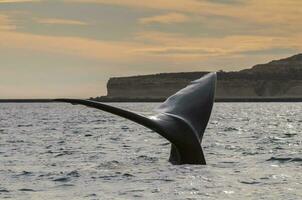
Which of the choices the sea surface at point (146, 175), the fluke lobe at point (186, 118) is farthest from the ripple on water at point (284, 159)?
the fluke lobe at point (186, 118)

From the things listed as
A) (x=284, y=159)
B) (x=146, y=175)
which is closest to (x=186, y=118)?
(x=146, y=175)

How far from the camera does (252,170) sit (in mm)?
20359

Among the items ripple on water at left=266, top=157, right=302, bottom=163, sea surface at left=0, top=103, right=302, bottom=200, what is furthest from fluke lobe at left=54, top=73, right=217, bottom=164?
ripple on water at left=266, top=157, right=302, bottom=163

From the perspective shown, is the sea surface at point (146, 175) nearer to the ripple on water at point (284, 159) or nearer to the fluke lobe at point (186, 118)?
the ripple on water at point (284, 159)

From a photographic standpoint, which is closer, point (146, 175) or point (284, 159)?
point (146, 175)

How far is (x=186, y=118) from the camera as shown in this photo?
17.6 metres

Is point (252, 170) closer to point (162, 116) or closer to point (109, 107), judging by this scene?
point (162, 116)

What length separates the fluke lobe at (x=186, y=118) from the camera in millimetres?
16828

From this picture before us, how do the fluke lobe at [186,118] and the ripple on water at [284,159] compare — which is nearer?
the fluke lobe at [186,118]

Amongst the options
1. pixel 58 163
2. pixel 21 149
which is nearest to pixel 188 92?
pixel 58 163

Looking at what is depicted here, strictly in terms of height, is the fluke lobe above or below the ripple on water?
above

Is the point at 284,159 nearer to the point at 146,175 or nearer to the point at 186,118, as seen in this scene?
the point at 146,175

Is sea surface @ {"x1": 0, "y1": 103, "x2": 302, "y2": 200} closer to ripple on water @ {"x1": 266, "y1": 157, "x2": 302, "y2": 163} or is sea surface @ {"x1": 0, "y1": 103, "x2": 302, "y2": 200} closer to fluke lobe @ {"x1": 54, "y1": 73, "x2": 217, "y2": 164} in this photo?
ripple on water @ {"x1": 266, "y1": 157, "x2": 302, "y2": 163}

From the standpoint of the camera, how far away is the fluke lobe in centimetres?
1683
